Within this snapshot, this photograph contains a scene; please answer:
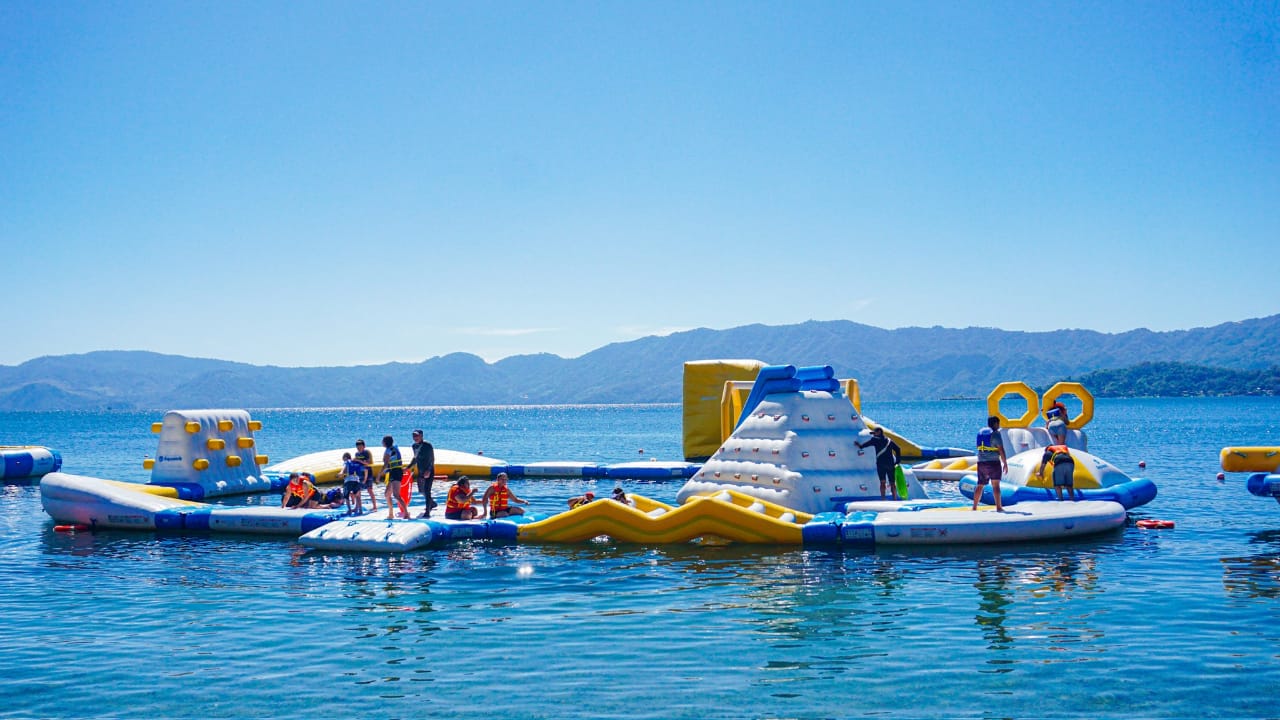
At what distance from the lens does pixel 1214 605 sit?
12727 millimetres

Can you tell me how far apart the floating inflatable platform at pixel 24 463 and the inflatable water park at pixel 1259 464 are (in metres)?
35.6

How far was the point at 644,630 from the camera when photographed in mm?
11727

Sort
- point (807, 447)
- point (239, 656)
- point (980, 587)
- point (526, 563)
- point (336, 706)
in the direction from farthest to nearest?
point (807, 447), point (526, 563), point (980, 587), point (239, 656), point (336, 706)

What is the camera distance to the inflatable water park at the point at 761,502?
1739 cm

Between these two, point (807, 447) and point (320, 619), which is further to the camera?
point (807, 447)

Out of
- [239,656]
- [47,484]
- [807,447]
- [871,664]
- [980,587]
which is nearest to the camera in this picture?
[871,664]

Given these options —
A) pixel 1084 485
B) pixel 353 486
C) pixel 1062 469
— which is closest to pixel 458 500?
pixel 353 486

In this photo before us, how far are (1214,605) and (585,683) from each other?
851 cm

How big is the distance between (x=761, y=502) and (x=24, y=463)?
Answer: 94.9ft

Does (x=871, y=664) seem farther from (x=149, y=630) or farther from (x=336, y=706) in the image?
(x=149, y=630)

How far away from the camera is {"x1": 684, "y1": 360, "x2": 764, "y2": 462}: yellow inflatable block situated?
36.7m

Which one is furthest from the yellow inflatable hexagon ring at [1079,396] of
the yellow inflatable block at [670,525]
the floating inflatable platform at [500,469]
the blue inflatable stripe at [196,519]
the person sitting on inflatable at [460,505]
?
the blue inflatable stripe at [196,519]

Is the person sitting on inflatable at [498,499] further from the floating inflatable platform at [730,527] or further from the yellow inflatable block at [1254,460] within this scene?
the yellow inflatable block at [1254,460]

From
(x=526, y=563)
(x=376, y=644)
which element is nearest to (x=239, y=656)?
(x=376, y=644)
